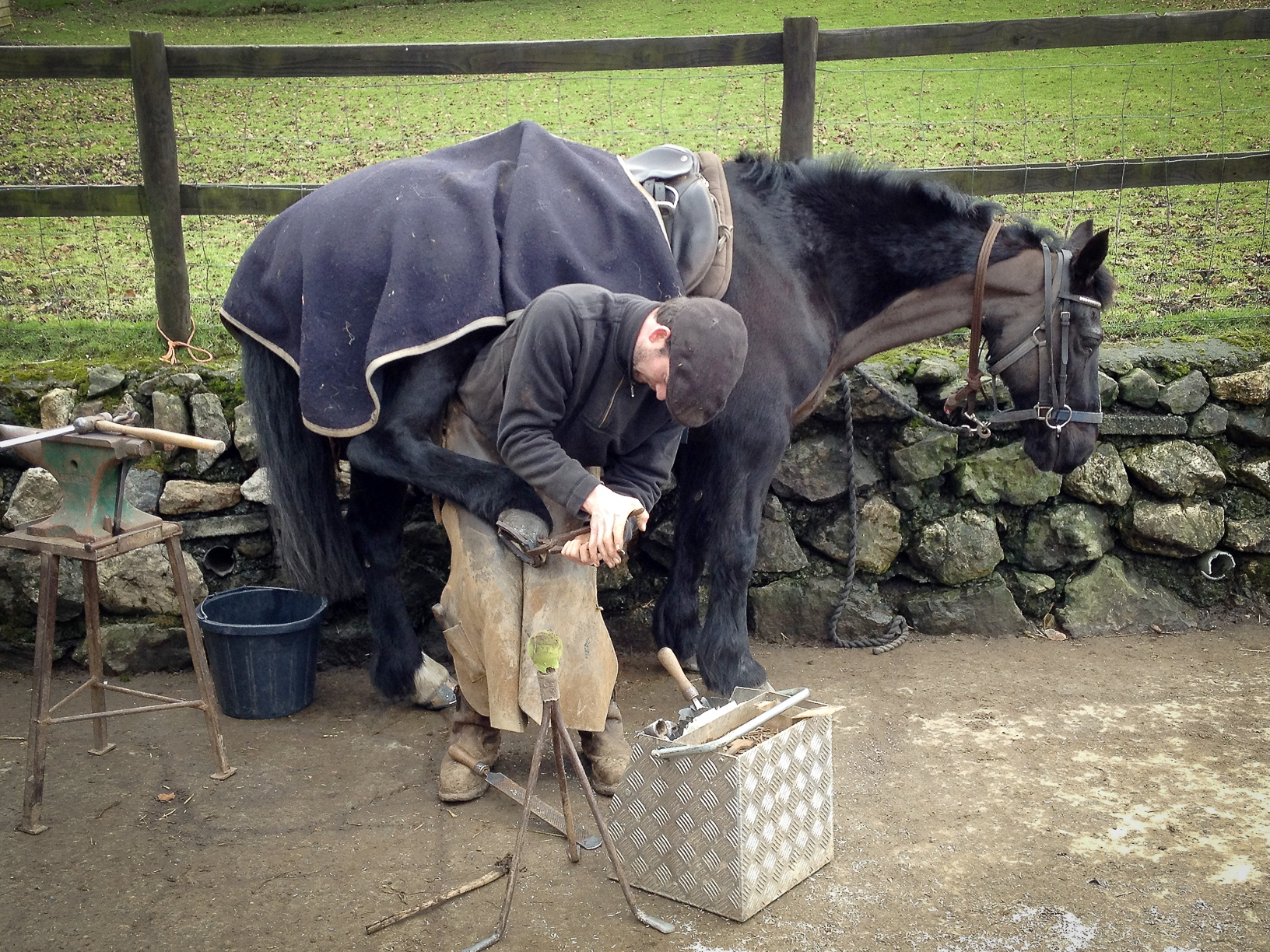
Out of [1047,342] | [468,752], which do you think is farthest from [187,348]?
[1047,342]

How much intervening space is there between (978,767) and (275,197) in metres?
3.51

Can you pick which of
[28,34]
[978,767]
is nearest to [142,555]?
[978,767]

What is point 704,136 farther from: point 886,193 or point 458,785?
point 458,785

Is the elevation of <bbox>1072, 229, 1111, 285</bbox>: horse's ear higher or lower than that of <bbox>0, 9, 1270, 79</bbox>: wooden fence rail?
lower

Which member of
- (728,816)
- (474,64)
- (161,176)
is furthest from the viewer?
(474,64)

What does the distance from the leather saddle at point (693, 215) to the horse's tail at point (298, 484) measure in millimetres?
1335

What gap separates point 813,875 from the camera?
9.18ft

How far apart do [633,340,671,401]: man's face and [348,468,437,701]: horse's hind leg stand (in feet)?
4.46

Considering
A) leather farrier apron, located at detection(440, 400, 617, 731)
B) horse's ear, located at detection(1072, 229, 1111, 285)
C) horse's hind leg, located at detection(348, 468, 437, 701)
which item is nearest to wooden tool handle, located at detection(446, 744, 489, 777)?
leather farrier apron, located at detection(440, 400, 617, 731)

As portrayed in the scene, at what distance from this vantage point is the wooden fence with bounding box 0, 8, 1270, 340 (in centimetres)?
422

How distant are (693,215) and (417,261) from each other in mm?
975

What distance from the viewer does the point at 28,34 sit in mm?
8539

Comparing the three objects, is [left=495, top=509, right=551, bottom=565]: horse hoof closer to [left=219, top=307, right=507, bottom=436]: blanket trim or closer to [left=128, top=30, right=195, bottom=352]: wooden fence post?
[left=219, top=307, right=507, bottom=436]: blanket trim

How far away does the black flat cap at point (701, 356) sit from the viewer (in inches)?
98.5
